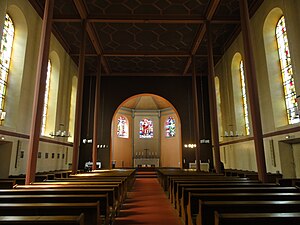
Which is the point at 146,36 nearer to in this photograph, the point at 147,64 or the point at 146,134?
the point at 147,64

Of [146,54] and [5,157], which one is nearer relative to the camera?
[5,157]

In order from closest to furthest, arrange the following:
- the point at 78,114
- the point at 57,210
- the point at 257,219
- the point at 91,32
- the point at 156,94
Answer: the point at 257,219 < the point at 57,210 < the point at 78,114 < the point at 91,32 < the point at 156,94

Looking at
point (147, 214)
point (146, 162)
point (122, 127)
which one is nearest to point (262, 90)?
point (147, 214)

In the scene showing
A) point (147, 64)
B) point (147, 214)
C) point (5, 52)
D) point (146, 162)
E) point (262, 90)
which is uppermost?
point (147, 64)

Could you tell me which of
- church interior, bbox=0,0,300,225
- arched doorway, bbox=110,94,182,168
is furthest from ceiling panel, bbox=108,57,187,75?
arched doorway, bbox=110,94,182,168

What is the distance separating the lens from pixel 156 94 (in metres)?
15.9

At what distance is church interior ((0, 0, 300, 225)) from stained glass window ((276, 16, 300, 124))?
40 mm

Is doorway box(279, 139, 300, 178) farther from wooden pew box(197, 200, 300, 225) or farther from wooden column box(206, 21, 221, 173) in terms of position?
wooden pew box(197, 200, 300, 225)

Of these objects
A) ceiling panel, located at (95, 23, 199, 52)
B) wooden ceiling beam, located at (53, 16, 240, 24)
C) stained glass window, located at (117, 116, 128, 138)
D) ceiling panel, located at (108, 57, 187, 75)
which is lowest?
stained glass window, located at (117, 116, 128, 138)

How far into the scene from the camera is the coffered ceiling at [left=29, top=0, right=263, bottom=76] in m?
9.44

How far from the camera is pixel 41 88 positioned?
6.02 meters

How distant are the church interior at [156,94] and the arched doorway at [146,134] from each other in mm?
5470

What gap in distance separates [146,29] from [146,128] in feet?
42.5

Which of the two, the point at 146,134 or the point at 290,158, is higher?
the point at 146,134
